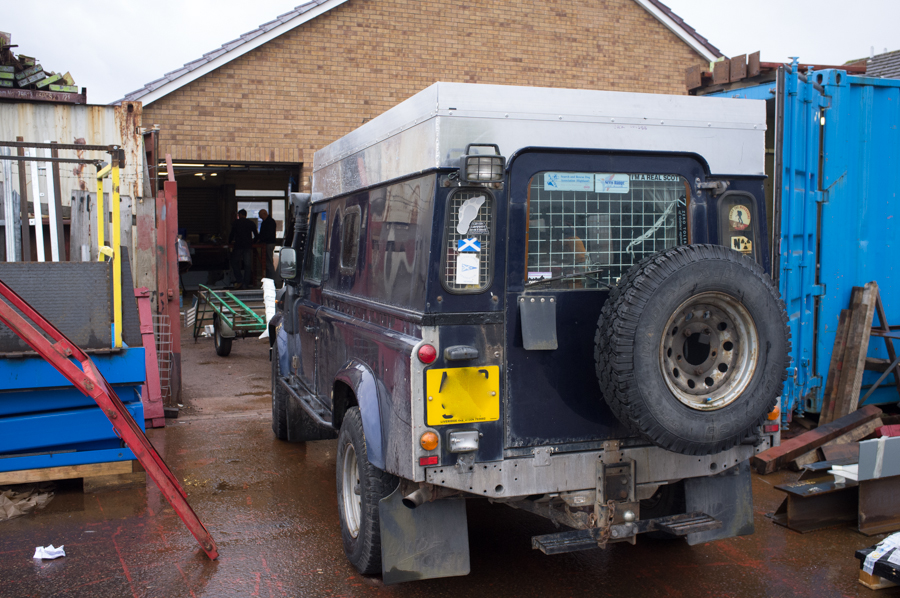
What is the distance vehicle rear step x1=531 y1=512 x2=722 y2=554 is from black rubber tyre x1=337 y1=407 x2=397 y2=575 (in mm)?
818

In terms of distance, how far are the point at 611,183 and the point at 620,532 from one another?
5.48 ft

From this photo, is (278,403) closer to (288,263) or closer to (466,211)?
(288,263)

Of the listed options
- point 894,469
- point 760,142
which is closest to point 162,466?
point 760,142

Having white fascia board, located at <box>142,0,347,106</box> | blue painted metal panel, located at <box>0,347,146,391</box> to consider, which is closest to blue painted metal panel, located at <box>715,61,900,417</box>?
blue painted metal panel, located at <box>0,347,146,391</box>

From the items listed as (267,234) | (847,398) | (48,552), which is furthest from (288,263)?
(267,234)

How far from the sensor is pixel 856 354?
599 cm

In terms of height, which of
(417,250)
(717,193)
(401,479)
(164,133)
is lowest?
(401,479)

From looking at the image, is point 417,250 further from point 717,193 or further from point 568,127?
point 717,193

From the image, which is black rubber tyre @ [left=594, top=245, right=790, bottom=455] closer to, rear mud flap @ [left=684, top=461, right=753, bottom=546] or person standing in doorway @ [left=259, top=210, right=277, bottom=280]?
rear mud flap @ [left=684, top=461, right=753, bottom=546]

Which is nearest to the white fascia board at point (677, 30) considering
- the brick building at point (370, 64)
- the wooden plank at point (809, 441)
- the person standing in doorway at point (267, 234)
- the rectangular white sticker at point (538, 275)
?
the brick building at point (370, 64)

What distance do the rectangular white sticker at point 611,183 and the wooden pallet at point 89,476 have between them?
3.98m

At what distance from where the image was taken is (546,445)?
3541 mm

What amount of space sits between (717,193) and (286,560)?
3142 millimetres

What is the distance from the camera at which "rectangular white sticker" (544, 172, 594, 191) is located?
3516 mm
